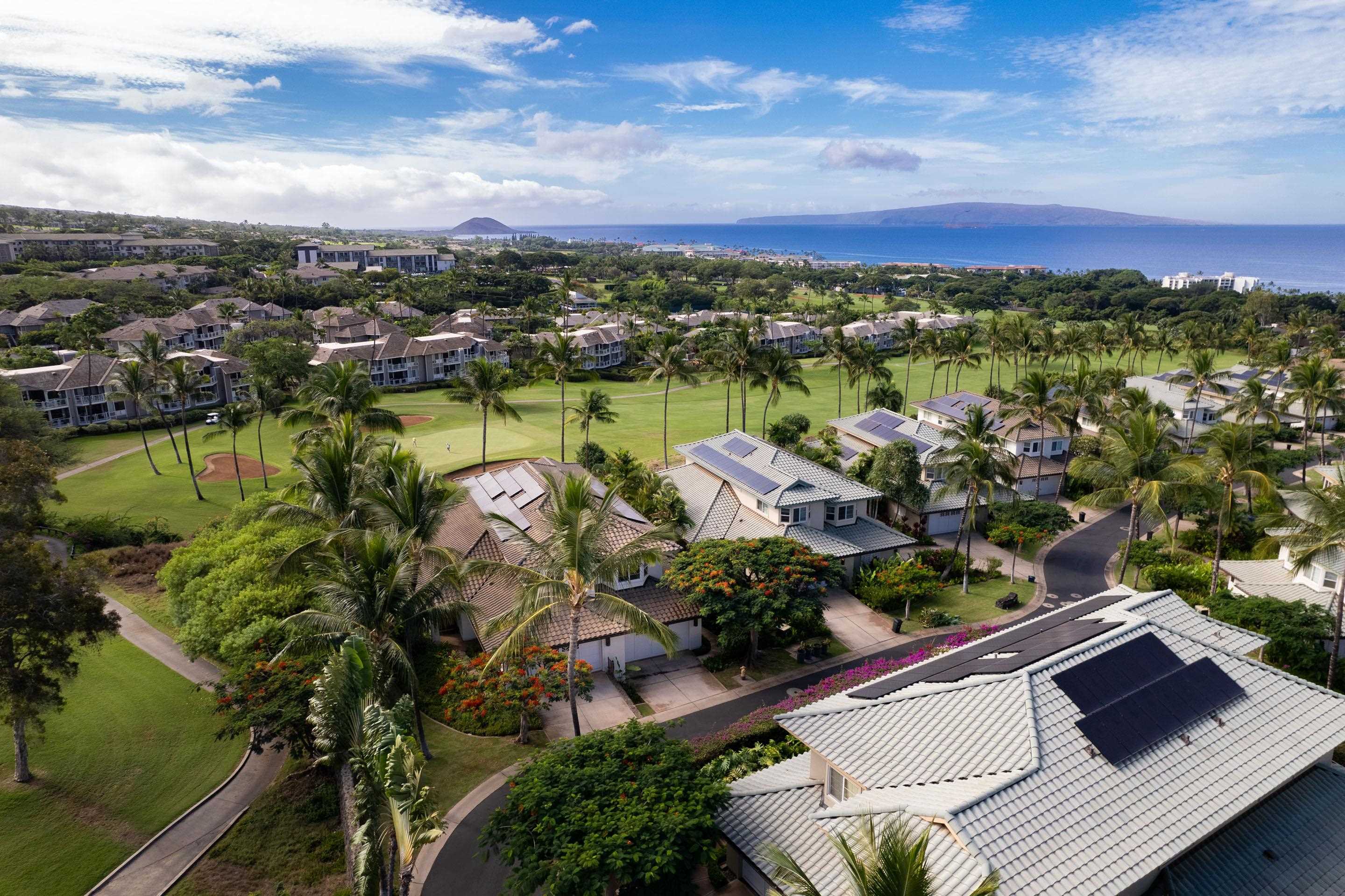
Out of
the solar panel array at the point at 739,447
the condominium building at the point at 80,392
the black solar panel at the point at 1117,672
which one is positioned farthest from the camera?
the condominium building at the point at 80,392

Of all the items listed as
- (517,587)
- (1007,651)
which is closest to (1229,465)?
(1007,651)

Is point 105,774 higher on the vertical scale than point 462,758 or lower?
lower

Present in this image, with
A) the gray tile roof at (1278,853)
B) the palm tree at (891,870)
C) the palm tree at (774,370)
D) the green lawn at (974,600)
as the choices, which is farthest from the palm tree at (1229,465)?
the palm tree at (891,870)

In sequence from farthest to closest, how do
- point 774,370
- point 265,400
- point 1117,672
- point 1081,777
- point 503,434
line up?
point 503,434, point 774,370, point 265,400, point 1117,672, point 1081,777

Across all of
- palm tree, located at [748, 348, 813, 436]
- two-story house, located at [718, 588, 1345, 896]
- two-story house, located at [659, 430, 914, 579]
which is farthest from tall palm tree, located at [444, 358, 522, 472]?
two-story house, located at [718, 588, 1345, 896]

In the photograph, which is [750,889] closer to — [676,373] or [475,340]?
[676,373]

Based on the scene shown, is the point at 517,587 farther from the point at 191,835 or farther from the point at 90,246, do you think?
the point at 90,246

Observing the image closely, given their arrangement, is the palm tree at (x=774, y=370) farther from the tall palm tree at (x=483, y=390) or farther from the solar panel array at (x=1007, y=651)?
the solar panel array at (x=1007, y=651)

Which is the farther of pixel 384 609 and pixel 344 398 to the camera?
pixel 344 398
